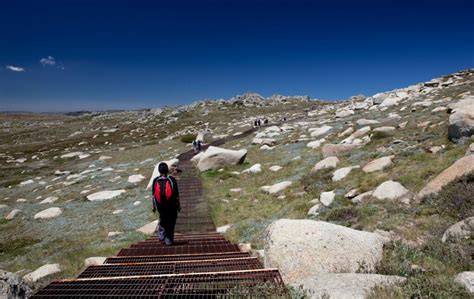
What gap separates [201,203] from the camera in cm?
1858

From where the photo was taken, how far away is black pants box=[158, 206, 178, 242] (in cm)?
1073

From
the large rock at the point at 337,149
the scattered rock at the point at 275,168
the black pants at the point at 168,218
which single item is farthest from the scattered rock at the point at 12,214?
the large rock at the point at 337,149

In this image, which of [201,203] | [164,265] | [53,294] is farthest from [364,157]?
[53,294]

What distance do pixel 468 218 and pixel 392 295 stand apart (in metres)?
4.87

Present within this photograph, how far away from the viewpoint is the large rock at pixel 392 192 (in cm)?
1080

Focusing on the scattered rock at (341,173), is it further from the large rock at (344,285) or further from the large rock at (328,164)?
the large rock at (344,285)

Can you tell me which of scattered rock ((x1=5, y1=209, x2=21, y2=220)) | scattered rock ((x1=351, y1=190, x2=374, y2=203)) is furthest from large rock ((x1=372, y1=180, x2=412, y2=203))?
scattered rock ((x1=5, y1=209, x2=21, y2=220))

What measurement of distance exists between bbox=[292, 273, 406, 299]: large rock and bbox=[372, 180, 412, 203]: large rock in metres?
6.22

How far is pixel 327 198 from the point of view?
13.1 metres

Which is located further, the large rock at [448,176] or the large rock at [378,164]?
the large rock at [378,164]

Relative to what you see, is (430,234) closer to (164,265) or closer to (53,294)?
(164,265)

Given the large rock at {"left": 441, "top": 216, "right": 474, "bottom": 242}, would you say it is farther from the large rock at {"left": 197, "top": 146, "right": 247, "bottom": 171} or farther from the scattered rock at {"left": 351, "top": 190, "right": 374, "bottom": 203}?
the large rock at {"left": 197, "top": 146, "right": 247, "bottom": 171}

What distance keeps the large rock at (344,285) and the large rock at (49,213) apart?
1940 cm

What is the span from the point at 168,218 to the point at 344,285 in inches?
281
